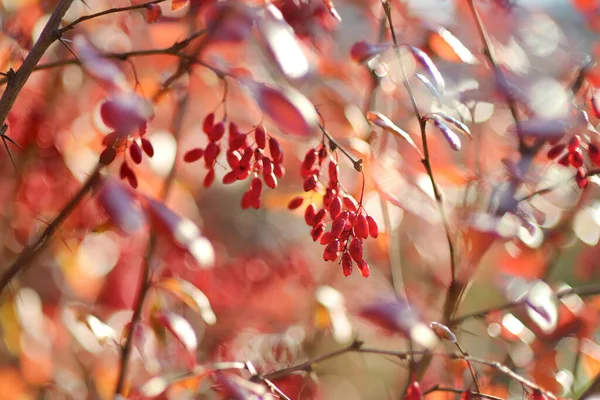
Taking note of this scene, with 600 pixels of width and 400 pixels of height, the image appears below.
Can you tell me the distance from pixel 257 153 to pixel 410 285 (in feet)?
4.23

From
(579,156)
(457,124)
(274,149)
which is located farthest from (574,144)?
(274,149)

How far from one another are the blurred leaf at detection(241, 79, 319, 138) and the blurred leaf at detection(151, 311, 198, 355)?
1.60 ft

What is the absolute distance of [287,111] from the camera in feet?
1.87

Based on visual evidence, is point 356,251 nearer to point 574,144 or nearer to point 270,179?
point 270,179

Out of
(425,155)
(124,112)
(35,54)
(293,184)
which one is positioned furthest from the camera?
(293,184)

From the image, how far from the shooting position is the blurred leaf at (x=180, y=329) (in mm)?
955

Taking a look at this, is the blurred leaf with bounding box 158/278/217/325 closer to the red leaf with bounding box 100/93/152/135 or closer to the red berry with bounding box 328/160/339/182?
the red berry with bounding box 328/160/339/182

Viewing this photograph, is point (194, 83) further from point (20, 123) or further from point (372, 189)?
point (372, 189)

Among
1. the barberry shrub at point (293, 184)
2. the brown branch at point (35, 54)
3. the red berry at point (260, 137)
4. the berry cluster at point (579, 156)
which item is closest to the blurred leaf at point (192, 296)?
the barberry shrub at point (293, 184)

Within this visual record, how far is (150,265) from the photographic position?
1.14 metres

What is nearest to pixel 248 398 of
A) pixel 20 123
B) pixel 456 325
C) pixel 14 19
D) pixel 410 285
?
pixel 456 325

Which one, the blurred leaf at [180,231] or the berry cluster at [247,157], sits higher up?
the blurred leaf at [180,231]

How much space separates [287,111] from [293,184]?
1312 millimetres

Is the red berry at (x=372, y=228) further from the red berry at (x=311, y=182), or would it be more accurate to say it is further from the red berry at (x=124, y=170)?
the red berry at (x=124, y=170)
